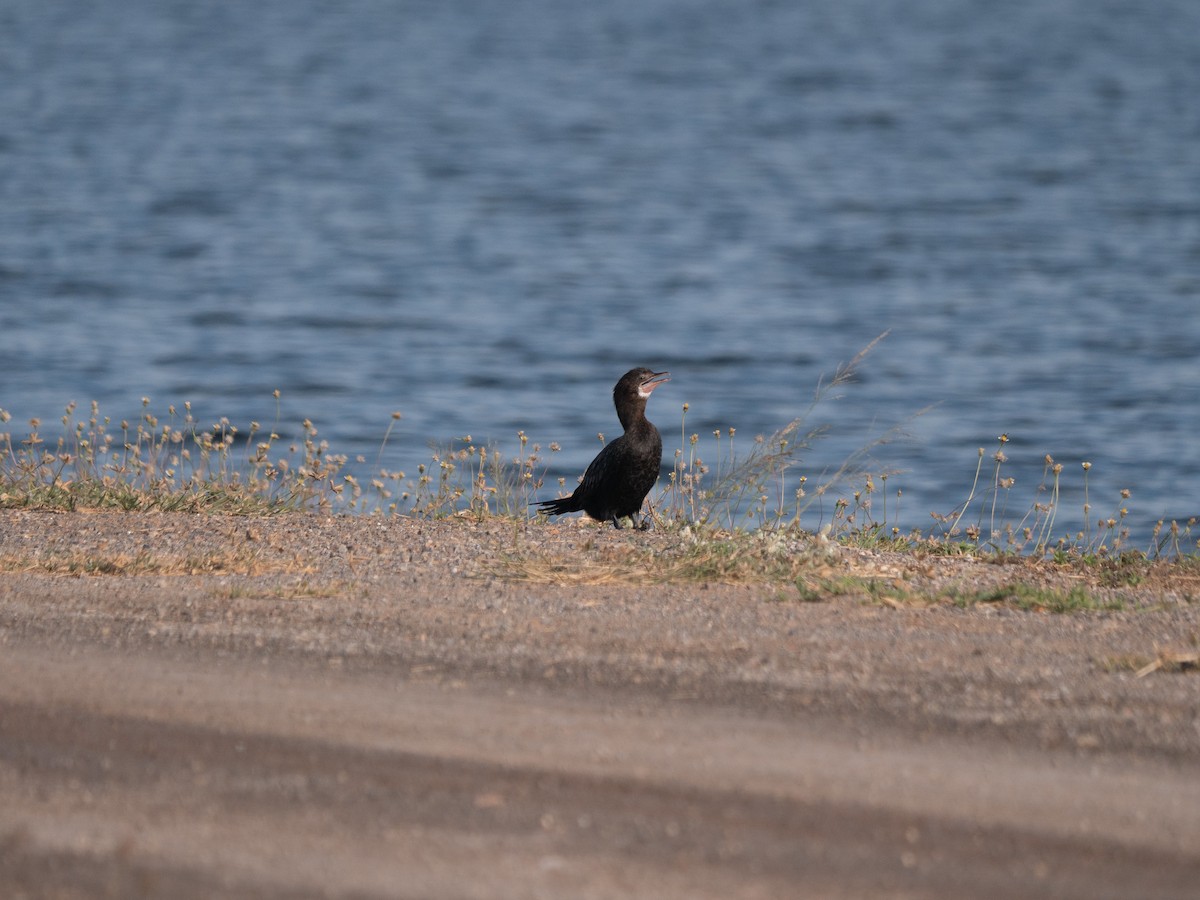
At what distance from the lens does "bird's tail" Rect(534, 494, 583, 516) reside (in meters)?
10.7

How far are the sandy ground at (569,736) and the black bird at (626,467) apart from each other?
1501mm

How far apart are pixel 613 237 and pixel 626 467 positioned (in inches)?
1342

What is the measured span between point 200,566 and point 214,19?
334 ft

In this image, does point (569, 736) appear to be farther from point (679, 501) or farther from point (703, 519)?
point (679, 501)

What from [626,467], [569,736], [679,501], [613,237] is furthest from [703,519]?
[613,237]

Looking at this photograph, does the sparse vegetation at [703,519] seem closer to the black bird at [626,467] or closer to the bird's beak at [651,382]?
the black bird at [626,467]

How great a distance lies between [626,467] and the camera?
10133 mm

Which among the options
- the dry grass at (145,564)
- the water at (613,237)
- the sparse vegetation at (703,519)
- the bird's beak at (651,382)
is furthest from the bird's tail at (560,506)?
the water at (613,237)

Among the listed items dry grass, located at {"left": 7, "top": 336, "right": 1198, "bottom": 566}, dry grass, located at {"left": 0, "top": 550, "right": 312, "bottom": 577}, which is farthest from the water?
dry grass, located at {"left": 0, "top": 550, "right": 312, "bottom": 577}

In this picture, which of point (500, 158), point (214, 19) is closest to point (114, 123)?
point (500, 158)

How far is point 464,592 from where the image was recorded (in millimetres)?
8000

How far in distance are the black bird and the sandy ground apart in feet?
4.92

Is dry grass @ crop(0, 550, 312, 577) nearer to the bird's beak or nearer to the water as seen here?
the bird's beak

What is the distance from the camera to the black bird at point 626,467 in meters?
10.2
